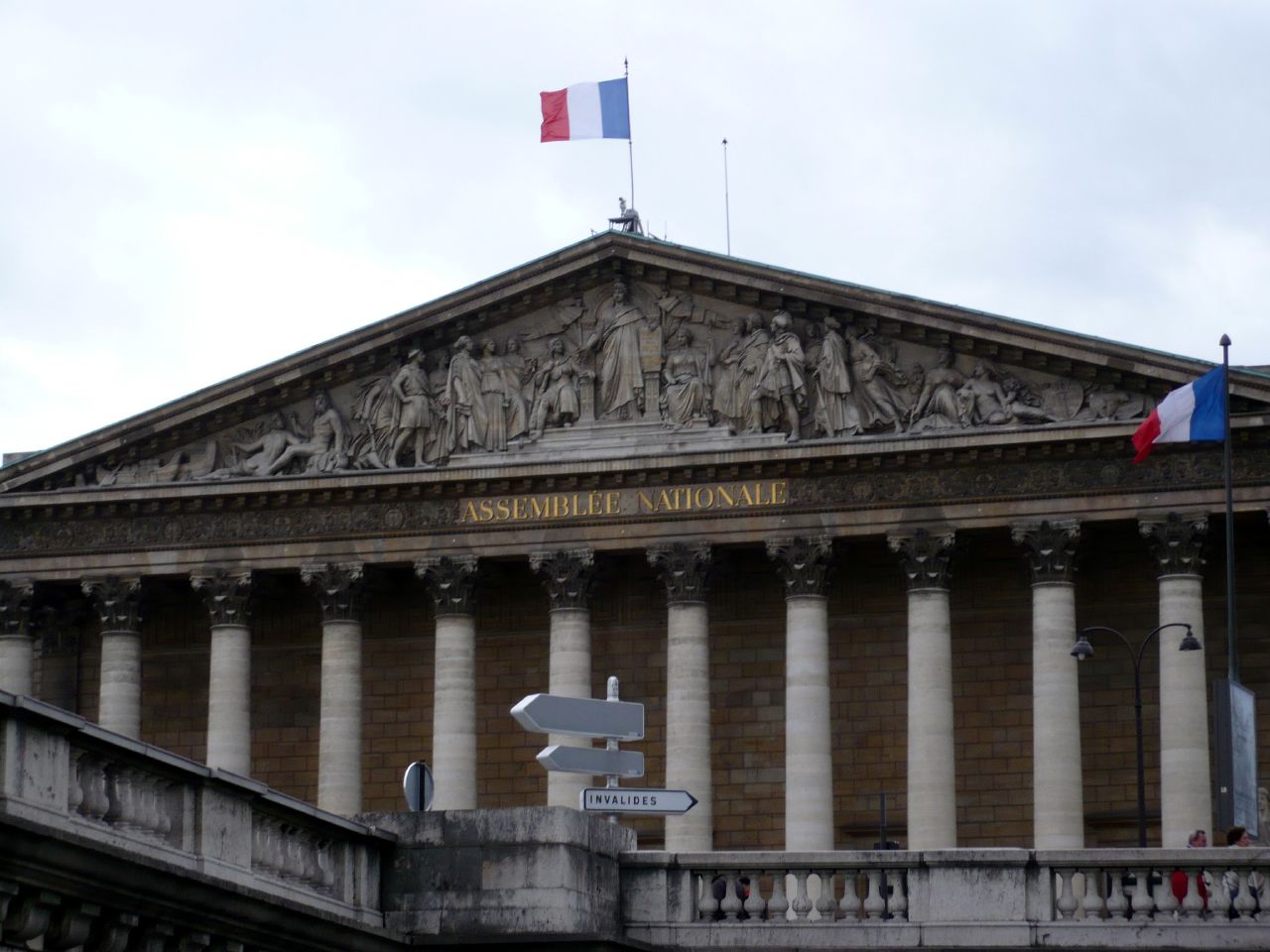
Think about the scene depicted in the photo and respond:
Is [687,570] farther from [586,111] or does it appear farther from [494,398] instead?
[586,111]

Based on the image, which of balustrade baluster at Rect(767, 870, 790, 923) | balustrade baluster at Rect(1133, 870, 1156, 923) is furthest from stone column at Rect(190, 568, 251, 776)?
balustrade baluster at Rect(1133, 870, 1156, 923)

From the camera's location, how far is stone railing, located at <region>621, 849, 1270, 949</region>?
23.3m

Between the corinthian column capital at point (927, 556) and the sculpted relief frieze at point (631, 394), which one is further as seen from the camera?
the sculpted relief frieze at point (631, 394)

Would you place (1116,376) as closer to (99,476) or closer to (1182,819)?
(1182,819)

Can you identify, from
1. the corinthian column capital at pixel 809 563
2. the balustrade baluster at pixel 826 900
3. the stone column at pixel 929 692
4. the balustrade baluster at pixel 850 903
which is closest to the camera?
the balustrade baluster at pixel 850 903

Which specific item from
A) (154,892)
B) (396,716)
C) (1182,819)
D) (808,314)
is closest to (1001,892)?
(154,892)

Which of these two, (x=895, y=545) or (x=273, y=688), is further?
(x=273, y=688)

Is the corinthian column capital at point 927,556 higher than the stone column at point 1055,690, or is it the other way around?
the corinthian column capital at point 927,556

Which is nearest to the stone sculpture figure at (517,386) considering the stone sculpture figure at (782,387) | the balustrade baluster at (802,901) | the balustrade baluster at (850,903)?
the stone sculpture figure at (782,387)

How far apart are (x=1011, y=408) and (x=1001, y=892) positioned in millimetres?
25621

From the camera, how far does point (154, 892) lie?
19.2 m

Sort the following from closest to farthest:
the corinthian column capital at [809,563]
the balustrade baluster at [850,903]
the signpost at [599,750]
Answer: the signpost at [599,750] → the balustrade baluster at [850,903] → the corinthian column capital at [809,563]

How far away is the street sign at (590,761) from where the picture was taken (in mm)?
23750

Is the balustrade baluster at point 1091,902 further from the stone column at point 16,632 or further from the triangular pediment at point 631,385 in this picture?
the stone column at point 16,632
